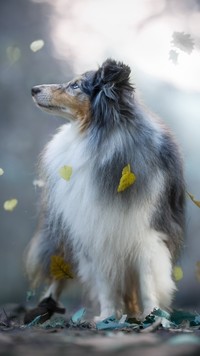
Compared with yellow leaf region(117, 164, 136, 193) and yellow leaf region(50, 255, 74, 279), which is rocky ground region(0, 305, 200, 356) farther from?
yellow leaf region(50, 255, 74, 279)

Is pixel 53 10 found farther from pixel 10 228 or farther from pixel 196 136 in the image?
pixel 10 228

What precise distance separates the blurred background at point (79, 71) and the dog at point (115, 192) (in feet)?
1.46

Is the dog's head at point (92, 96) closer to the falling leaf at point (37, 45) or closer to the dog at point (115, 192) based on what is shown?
the dog at point (115, 192)

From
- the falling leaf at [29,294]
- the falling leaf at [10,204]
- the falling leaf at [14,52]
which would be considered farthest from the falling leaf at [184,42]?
the falling leaf at [29,294]

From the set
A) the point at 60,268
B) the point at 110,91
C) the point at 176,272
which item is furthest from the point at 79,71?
the point at 176,272

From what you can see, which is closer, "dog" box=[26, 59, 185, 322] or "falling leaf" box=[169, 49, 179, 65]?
"dog" box=[26, 59, 185, 322]

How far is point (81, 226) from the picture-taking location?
2.40 metres

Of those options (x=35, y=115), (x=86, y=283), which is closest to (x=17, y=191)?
(x=35, y=115)

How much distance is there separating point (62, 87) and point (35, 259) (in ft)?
3.09

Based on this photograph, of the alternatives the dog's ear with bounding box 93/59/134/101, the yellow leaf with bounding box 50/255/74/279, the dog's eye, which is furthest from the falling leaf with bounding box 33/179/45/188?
the dog's ear with bounding box 93/59/134/101

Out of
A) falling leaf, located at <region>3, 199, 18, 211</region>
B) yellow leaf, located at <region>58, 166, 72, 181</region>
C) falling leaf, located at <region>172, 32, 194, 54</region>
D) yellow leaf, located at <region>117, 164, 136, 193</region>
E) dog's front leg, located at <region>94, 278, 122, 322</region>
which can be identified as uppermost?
falling leaf, located at <region>172, 32, 194, 54</region>

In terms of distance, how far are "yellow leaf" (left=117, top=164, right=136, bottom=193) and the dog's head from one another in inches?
9.3

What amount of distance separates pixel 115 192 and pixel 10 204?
106cm

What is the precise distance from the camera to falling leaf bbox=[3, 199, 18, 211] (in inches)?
126
